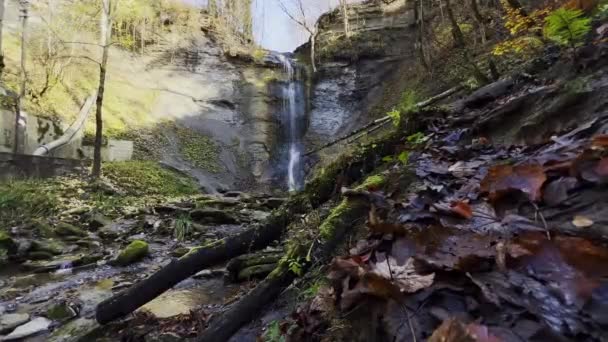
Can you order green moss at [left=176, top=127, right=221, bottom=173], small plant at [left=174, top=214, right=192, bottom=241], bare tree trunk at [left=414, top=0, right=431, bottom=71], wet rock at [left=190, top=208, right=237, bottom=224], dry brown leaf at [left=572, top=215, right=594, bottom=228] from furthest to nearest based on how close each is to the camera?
1. green moss at [left=176, top=127, right=221, bottom=173]
2. bare tree trunk at [left=414, top=0, right=431, bottom=71]
3. wet rock at [left=190, top=208, right=237, bottom=224]
4. small plant at [left=174, top=214, right=192, bottom=241]
5. dry brown leaf at [left=572, top=215, right=594, bottom=228]

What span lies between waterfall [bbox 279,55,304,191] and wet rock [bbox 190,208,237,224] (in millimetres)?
8515

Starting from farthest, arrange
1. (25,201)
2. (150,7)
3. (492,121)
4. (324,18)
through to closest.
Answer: (324,18) < (150,7) < (25,201) < (492,121)

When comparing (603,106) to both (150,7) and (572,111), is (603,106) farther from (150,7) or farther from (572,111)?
(150,7)

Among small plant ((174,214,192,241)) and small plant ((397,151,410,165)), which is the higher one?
small plant ((397,151,410,165))

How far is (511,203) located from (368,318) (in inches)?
33.2

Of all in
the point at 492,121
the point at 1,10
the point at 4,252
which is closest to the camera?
the point at 492,121

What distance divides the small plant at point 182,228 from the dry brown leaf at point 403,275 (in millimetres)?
6724

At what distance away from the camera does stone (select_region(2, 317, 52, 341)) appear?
3795 mm

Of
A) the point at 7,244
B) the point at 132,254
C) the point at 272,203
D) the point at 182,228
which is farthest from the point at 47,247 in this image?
the point at 272,203

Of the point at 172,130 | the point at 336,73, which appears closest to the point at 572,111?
the point at 172,130

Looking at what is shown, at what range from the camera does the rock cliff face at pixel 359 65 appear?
65.8 feet

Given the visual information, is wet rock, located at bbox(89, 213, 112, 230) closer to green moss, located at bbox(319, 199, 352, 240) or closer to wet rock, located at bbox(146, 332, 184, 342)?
wet rock, located at bbox(146, 332, 184, 342)

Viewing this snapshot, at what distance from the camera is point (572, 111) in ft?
8.32

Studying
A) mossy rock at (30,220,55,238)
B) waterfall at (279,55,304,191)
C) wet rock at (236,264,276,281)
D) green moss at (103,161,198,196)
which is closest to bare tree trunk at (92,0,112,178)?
green moss at (103,161,198,196)
